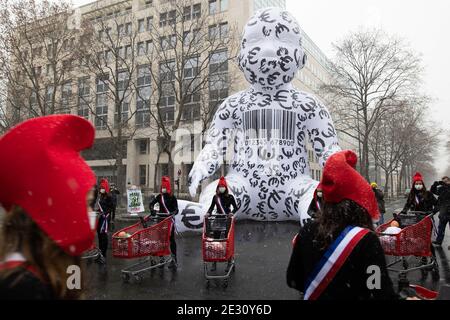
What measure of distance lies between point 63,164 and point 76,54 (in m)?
19.2

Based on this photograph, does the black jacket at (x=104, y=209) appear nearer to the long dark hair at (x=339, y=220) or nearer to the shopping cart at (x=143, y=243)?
the shopping cart at (x=143, y=243)

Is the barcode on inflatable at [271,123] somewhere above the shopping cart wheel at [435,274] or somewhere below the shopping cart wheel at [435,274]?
above

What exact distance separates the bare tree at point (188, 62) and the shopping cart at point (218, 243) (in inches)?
504

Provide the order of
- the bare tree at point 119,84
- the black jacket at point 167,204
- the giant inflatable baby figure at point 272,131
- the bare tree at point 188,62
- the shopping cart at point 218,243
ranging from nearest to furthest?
the shopping cart at point 218,243 → the black jacket at point 167,204 → the giant inflatable baby figure at point 272,131 → the bare tree at point 188,62 → the bare tree at point 119,84

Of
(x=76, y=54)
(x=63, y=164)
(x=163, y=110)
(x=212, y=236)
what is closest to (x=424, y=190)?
(x=212, y=236)

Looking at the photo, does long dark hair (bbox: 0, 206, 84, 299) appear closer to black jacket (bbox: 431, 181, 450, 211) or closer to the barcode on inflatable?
the barcode on inflatable

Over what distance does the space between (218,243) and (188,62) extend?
29.6 metres

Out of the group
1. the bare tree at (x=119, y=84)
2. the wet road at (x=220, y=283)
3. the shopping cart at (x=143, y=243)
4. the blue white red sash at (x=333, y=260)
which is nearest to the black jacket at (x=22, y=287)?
the blue white red sash at (x=333, y=260)

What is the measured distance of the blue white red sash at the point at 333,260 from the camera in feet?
6.14

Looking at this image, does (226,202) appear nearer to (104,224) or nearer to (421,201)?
(104,224)

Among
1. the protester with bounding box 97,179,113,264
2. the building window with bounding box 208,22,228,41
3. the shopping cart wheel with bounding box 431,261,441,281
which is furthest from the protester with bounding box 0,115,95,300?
the building window with bounding box 208,22,228,41

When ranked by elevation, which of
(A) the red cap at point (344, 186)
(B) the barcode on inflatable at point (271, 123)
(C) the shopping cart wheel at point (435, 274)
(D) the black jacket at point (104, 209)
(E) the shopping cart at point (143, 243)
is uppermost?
(B) the barcode on inflatable at point (271, 123)

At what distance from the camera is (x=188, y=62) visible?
3316 centimetres
